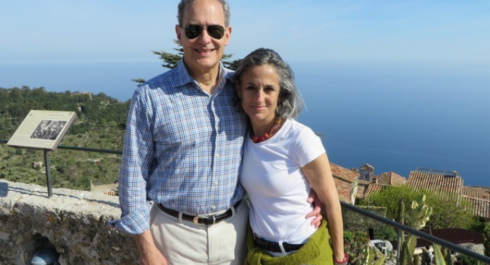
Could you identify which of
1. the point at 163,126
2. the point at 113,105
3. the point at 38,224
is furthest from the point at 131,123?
the point at 113,105

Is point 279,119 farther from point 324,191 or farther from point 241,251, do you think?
point 241,251

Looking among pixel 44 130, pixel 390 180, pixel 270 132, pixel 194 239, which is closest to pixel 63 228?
pixel 44 130

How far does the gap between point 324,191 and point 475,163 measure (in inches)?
7993

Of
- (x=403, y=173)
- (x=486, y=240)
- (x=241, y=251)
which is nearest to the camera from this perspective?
(x=241, y=251)

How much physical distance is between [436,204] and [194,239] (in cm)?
3376

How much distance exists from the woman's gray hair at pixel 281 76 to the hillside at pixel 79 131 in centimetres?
1420

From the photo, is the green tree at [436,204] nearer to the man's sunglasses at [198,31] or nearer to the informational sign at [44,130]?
the informational sign at [44,130]

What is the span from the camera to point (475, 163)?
580 ft

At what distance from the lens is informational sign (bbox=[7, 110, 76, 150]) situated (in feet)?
11.0

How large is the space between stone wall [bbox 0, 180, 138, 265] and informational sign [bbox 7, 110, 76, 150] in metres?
0.44

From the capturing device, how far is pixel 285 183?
193 cm

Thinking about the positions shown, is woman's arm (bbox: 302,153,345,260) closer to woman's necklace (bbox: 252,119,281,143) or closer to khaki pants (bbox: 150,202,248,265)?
woman's necklace (bbox: 252,119,281,143)

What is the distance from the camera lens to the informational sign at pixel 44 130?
133 inches

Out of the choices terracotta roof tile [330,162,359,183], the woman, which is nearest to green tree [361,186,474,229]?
terracotta roof tile [330,162,359,183]
